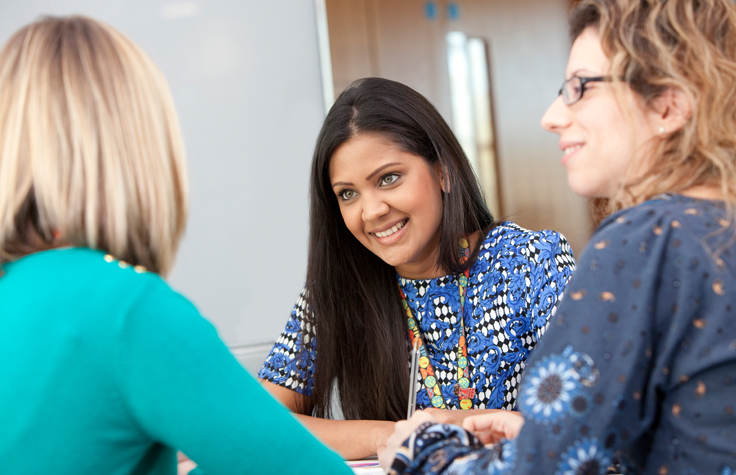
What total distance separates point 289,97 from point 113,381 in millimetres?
1975

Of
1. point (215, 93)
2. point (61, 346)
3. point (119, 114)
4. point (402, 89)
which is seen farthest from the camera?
point (215, 93)

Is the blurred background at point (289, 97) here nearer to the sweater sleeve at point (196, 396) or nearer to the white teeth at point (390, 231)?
the white teeth at point (390, 231)

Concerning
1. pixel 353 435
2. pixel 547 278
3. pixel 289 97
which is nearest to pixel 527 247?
pixel 547 278

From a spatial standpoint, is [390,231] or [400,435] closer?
[400,435]

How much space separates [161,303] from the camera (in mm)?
671

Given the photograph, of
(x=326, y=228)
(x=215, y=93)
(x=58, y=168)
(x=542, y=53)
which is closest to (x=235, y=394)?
(x=58, y=168)

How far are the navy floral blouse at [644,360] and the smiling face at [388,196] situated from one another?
0.94 metres

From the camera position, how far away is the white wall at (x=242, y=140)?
2408mm

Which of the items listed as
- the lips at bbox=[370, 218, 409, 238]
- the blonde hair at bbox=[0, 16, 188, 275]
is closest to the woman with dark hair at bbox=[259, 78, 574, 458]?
the lips at bbox=[370, 218, 409, 238]

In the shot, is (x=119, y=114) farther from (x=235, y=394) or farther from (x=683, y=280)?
(x=683, y=280)

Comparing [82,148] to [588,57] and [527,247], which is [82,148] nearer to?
[588,57]

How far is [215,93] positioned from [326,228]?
0.98m

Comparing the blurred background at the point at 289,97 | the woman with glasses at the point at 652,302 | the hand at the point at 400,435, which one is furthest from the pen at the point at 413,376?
the blurred background at the point at 289,97

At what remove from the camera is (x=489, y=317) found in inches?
59.9
